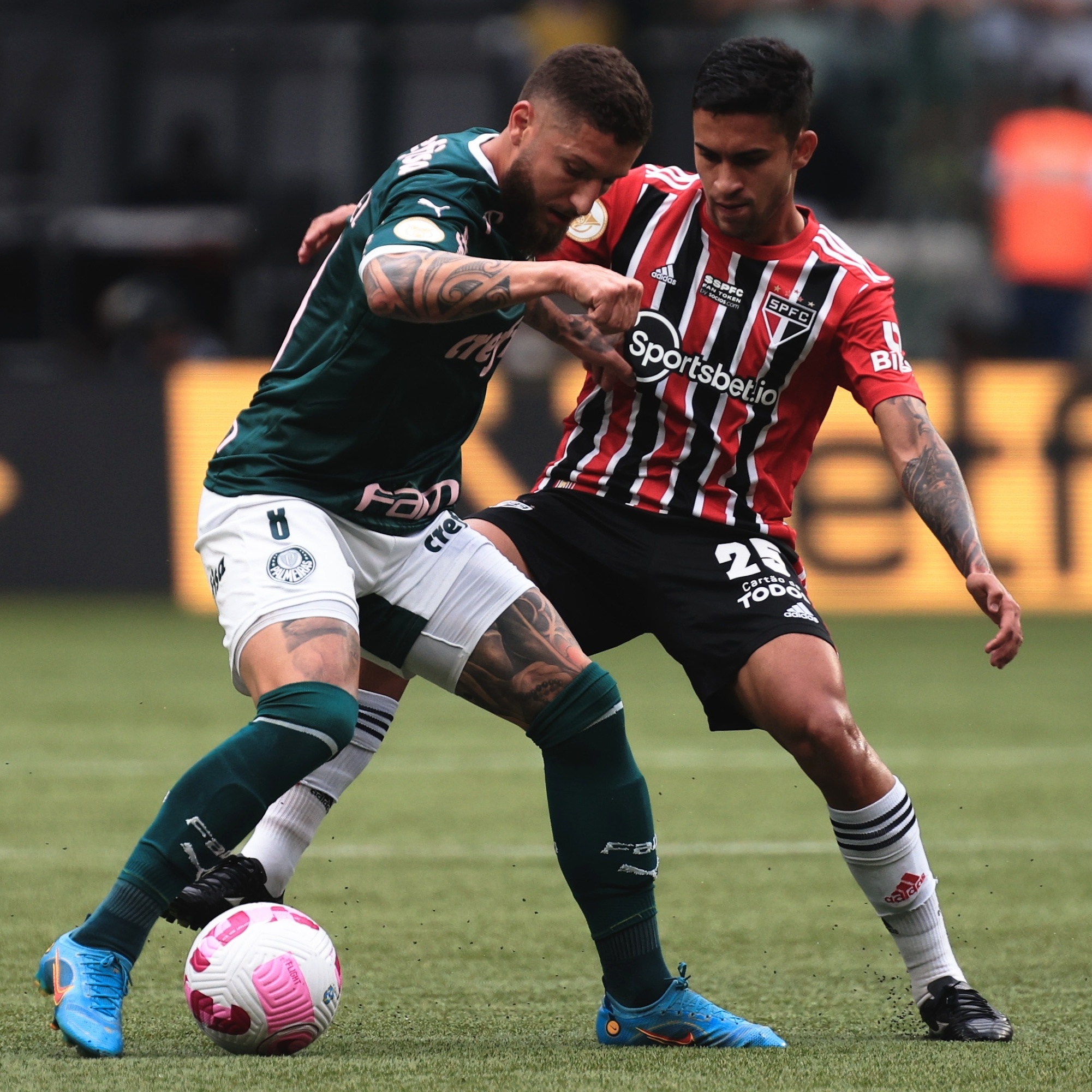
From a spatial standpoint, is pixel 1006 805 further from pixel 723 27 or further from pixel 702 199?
pixel 723 27

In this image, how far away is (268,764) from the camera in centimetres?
370

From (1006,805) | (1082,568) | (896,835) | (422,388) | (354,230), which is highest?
(354,230)

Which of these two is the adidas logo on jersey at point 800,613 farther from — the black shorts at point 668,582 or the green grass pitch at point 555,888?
the green grass pitch at point 555,888

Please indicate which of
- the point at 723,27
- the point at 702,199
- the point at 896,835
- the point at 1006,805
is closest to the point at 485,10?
the point at 723,27

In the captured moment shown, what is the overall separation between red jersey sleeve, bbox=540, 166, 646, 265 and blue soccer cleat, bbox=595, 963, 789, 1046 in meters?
1.63

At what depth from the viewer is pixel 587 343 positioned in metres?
4.52

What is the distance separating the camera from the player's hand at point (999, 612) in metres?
3.82

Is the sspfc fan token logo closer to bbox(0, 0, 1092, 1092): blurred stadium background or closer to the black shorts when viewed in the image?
the black shorts

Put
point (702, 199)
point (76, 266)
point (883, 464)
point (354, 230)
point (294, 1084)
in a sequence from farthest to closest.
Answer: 1. point (76, 266)
2. point (883, 464)
3. point (702, 199)
4. point (354, 230)
5. point (294, 1084)

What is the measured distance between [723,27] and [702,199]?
11.0 m

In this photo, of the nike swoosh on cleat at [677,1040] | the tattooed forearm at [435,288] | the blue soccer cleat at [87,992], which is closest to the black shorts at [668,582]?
the nike swoosh on cleat at [677,1040]

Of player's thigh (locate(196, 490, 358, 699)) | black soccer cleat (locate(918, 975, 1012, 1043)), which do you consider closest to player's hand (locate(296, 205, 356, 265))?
player's thigh (locate(196, 490, 358, 699))

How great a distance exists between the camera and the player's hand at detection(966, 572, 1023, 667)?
12.5 ft

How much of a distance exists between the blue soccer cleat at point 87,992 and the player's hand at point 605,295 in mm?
1474
